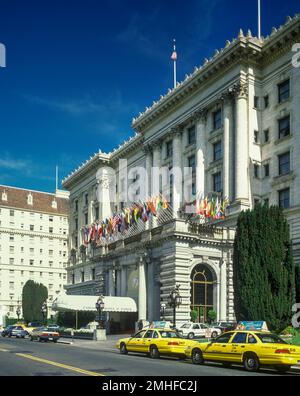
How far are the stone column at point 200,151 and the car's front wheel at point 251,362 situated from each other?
34979 mm

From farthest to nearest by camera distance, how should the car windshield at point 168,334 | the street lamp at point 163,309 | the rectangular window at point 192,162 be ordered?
the rectangular window at point 192,162, the street lamp at point 163,309, the car windshield at point 168,334

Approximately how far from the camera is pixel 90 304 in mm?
55500

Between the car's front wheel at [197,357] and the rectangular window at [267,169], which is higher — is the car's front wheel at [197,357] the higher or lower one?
the lower one

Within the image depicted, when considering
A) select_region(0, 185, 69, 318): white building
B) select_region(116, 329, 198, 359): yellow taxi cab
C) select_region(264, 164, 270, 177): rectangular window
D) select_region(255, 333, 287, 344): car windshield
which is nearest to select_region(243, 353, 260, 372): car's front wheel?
select_region(255, 333, 287, 344): car windshield

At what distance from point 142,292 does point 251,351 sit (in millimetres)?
30706

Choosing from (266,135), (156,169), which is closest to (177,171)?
(156,169)

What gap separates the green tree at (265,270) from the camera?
34.8 meters

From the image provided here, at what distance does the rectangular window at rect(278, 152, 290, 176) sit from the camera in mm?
48875

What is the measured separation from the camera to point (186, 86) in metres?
58.4

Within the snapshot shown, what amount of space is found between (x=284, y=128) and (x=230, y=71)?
8.32 meters

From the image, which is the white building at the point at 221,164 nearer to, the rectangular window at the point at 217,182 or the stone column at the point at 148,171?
the rectangular window at the point at 217,182

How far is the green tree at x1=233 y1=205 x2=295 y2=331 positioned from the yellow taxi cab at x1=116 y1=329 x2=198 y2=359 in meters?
7.71

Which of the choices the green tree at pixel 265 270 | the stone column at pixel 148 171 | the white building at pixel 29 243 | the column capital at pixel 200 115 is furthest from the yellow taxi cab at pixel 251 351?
the white building at pixel 29 243

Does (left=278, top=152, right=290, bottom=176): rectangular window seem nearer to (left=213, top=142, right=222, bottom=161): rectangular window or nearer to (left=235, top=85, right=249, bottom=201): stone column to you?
(left=235, top=85, right=249, bottom=201): stone column
